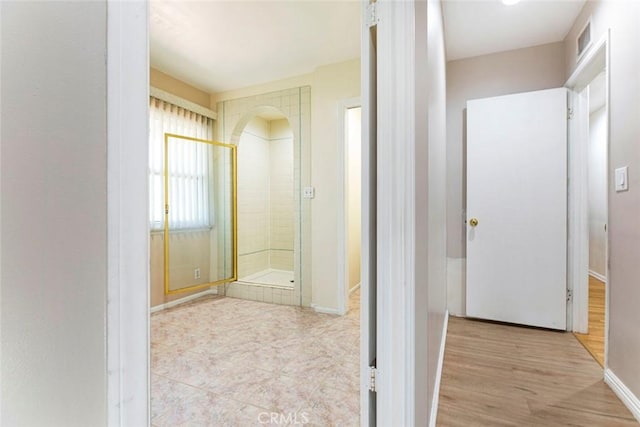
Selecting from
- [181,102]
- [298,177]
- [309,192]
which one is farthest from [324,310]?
[181,102]

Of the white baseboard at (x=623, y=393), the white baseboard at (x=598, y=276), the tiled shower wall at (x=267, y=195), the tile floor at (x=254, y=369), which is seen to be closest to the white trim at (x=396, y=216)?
the tile floor at (x=254, y=369)

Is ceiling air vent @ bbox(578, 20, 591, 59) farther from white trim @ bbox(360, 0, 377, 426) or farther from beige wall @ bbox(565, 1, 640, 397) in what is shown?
white trim @ bbox(360, 0, 377, 426)

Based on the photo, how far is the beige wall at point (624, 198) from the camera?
1599 mm

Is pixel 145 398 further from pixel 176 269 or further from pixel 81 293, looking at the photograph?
pixel 176 269

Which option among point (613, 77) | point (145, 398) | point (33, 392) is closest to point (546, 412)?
point (613, 77)

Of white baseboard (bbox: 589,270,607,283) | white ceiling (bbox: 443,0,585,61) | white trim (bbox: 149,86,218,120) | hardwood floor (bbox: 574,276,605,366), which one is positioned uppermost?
white ceiling (bbox: 443,0,585,61)

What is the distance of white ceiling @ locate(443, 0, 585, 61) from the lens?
226cm

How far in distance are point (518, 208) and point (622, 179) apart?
1.06m

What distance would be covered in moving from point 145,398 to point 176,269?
3.28 meters

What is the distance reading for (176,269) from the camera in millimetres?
3346

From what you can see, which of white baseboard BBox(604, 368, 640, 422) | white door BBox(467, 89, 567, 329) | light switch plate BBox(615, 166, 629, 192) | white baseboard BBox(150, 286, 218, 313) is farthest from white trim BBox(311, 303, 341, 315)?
light switch plate BBox(615, 166, 629, 192)

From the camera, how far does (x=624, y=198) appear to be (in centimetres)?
171

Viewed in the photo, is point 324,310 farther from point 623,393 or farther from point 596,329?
point 596,329

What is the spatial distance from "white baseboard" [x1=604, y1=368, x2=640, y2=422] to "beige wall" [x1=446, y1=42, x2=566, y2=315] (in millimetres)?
1251
